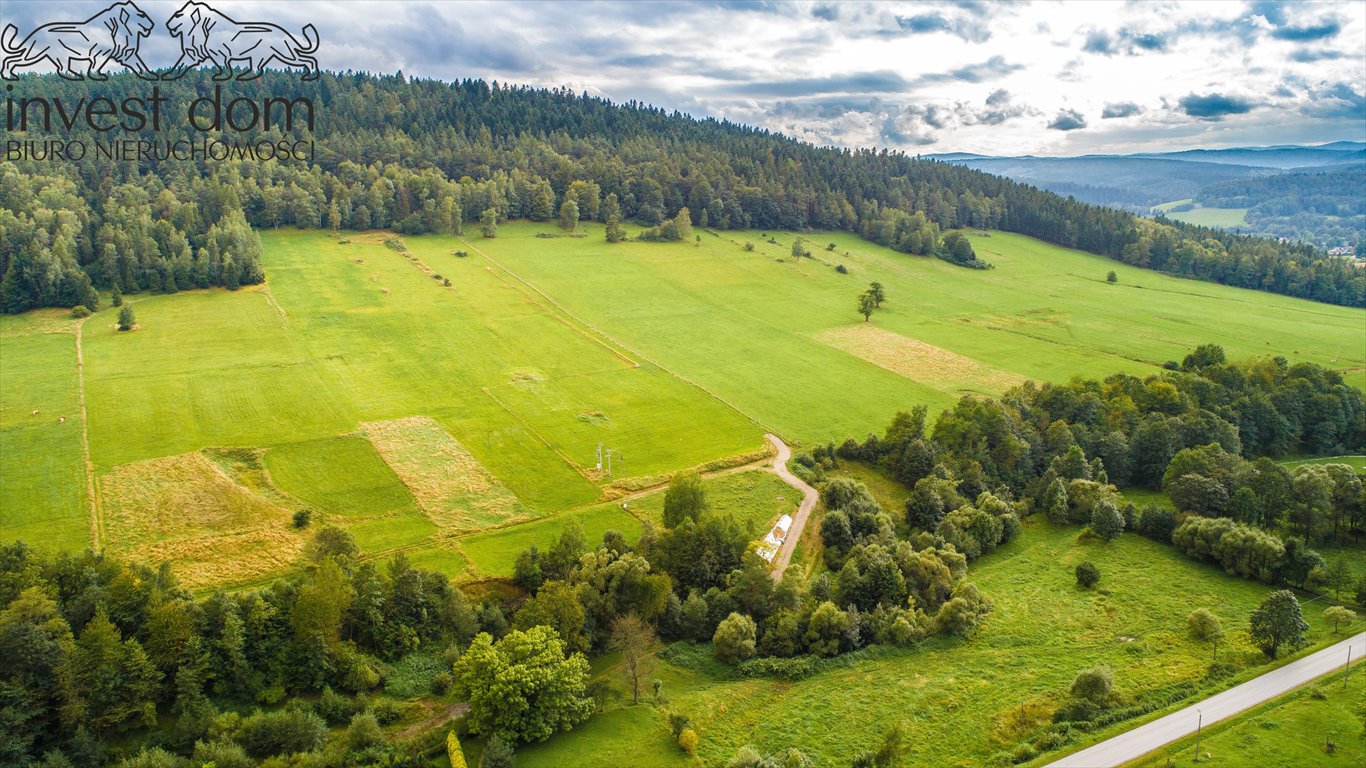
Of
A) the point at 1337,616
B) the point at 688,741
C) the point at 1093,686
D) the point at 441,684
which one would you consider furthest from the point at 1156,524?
the point at 441,684

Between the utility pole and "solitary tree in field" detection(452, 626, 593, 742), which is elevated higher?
the utility pole

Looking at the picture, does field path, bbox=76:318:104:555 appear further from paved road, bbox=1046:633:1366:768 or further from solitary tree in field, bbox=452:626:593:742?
paved road, bbox=1046:633:1366:768

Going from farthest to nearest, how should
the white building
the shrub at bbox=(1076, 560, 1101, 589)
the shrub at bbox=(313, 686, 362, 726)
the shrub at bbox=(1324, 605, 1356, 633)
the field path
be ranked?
1. the white building
2. the shrub at bbox=(1076, 560, 1101, 589)
3. the field path
4. the shrub at bbox=(1324, 605, 1356, 633)
5. the shrub at bbox=(313, 686, 362, 726)

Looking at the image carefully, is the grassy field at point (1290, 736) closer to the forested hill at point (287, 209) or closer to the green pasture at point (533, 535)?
the green pasture at point (533, 535)

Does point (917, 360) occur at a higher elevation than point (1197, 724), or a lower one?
higher

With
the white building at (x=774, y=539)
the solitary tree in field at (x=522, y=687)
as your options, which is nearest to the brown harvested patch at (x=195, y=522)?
the solitary tree in field at (x=522, y=687)

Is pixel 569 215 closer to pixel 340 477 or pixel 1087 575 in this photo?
pixel 340 477

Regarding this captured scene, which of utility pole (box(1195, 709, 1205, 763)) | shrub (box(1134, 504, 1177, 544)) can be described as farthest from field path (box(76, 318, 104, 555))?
shrub (box(1134, 504, 1177, 544))
